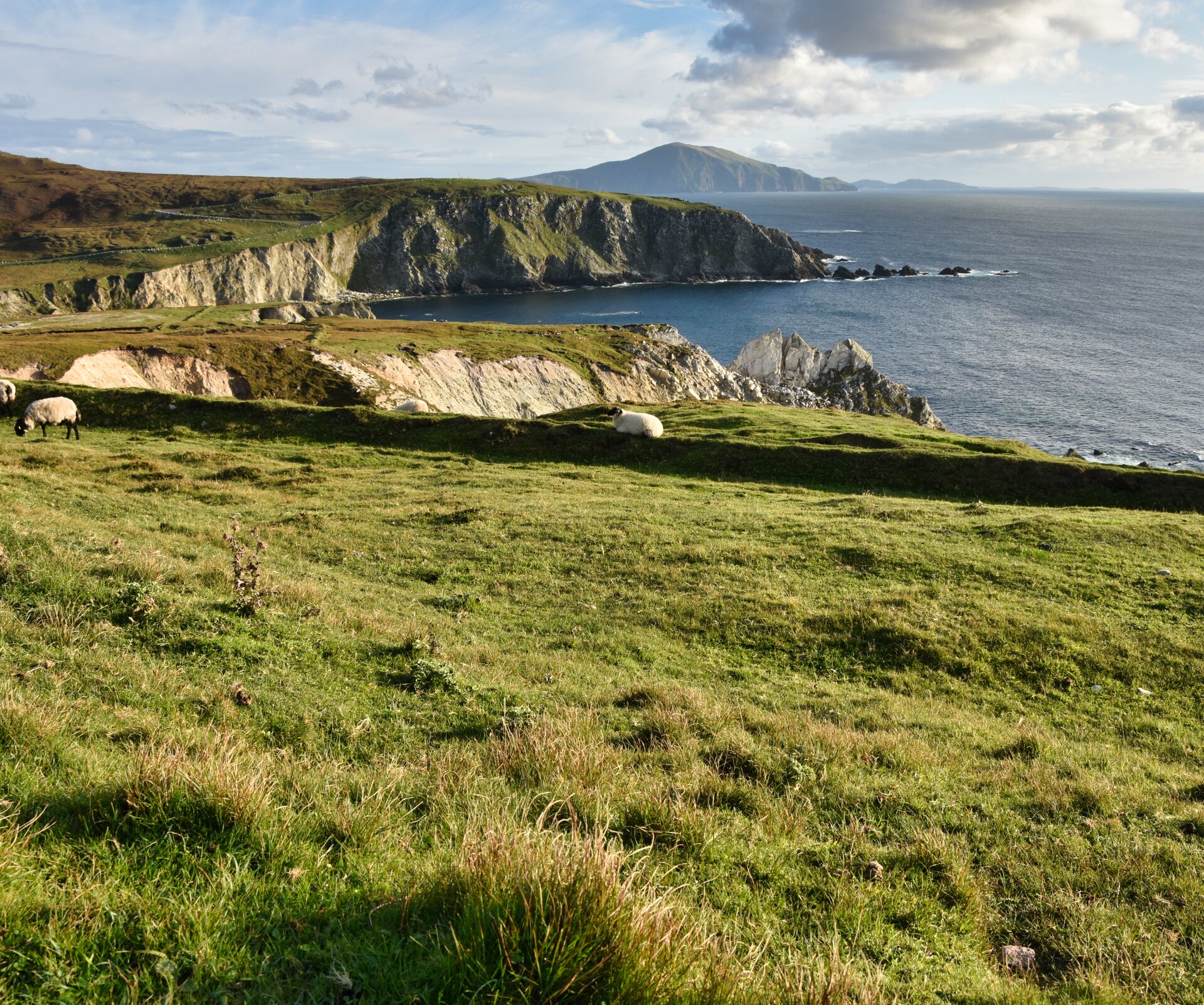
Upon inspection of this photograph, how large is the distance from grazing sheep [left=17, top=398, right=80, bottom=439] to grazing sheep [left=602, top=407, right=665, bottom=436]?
31.6 m

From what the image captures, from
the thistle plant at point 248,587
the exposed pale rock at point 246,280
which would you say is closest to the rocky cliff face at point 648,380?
the thistle plant at point 248,587

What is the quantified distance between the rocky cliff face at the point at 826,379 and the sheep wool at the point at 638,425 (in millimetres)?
55875

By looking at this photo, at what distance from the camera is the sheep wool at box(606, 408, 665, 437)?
42.4 m

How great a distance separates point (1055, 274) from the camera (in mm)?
189750

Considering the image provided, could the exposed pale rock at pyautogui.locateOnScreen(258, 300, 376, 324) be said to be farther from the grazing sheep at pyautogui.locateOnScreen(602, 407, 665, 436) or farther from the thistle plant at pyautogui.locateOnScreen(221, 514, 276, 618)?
the thistle plant at pyautogui.locateOnScreen(221, 514, 276, 618)

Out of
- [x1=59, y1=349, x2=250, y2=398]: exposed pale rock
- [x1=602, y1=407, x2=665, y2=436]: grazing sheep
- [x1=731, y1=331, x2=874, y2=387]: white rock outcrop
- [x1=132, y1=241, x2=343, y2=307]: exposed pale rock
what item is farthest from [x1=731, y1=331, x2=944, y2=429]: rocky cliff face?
[x1=132, y1=241, x2=343, y2=307]: exposed pale rock

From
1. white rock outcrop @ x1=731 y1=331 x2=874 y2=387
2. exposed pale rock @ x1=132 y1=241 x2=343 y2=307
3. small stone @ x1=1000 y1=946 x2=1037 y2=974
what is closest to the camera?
small stone @ x1=1000 y1=946 x2=1037 y2=974

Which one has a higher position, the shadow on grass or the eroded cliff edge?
the eroded cliff edge

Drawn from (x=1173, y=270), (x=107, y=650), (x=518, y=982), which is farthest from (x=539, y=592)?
(x=1173, y=270)

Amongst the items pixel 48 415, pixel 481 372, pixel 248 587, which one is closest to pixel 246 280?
Result: pixel 481 372

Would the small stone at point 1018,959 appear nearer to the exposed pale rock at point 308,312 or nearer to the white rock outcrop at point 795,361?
the white rock outcrop at point 795,361

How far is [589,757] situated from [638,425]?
35.9m

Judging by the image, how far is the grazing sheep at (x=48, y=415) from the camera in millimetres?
36812

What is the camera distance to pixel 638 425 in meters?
42.5
